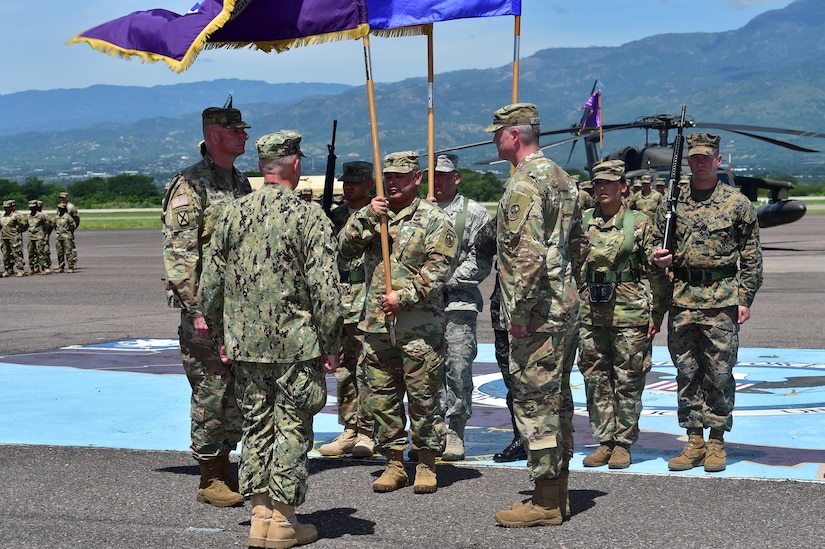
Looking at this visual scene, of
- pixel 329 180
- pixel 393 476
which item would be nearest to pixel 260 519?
pixel 393 476

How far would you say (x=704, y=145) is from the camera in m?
7.60

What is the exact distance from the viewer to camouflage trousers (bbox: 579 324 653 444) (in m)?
7.66

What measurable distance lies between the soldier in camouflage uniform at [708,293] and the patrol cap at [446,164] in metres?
1.57

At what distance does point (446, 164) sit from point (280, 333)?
2626 millimetres

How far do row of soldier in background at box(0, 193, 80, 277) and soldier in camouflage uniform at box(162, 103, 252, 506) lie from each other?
2283cm

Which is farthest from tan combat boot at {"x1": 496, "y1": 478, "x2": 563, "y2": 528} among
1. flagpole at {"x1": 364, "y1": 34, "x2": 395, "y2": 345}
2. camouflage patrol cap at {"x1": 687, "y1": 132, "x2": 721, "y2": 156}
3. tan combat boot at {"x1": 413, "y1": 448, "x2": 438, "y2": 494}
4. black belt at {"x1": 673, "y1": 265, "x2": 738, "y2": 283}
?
camouflage patrol cap at {"x1": 687, "y1": 132, "x2": 721, "y2": 156}

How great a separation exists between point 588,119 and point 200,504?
19237 millimetres

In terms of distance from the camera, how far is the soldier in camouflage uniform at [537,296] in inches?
243

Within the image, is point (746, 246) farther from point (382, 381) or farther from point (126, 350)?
point (126, 350)

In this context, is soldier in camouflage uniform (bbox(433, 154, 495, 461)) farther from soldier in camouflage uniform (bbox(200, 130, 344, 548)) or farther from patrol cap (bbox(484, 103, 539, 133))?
soldier in camouflage uniform (bbox(200, 130, 344, 548))

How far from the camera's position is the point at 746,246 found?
7660 mm

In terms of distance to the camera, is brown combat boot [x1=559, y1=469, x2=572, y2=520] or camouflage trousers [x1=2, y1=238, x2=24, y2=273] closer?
brown combat boot [x1=559, y1=469, x2=572, y2=520]

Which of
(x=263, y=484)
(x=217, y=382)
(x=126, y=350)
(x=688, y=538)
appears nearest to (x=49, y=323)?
(x=126, y=350)

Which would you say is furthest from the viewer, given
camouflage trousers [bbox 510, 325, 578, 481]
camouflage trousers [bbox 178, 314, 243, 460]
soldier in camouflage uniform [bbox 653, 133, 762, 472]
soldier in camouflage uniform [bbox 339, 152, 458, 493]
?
soldier in camouflage uniform [bbox 653, 133, 762, 472]
